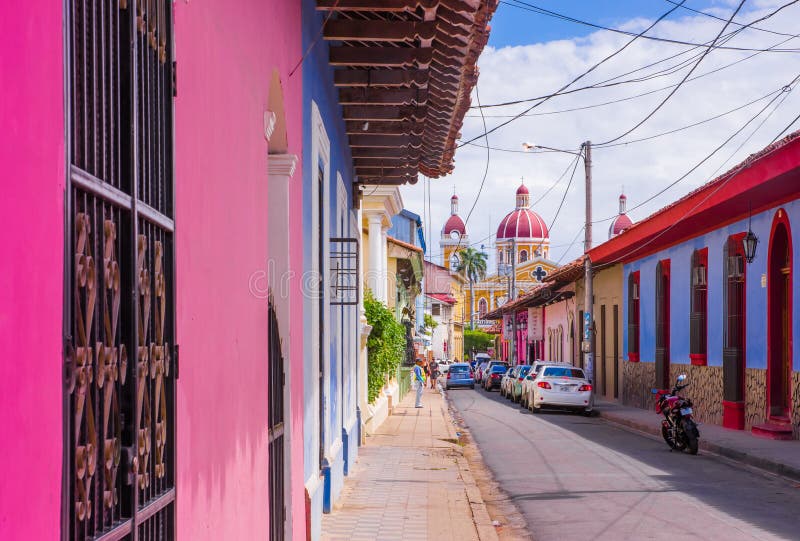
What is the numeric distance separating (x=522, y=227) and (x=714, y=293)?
4374 inches

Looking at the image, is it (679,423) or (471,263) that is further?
(471,263)

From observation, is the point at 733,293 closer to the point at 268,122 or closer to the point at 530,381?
the point at 530,381

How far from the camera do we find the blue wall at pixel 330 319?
7.94 meters

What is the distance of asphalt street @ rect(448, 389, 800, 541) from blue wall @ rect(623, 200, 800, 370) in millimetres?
3023

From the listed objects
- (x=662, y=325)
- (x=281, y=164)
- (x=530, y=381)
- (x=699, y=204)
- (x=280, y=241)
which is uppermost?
(x=699, y=204)

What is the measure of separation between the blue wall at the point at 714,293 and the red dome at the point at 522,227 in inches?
3978

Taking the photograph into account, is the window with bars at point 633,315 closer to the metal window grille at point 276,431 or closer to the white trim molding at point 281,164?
the metal window grille at point 276,431

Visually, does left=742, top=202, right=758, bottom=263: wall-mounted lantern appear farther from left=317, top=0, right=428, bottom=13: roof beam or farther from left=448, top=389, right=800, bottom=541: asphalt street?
left=317, top=0, right=428, bottom=13: roof beam

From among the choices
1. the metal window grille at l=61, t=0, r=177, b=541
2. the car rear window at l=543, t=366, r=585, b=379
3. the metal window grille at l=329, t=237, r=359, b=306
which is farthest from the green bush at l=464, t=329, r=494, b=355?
the metal window grille at l=61, t=0, r=177, b=541

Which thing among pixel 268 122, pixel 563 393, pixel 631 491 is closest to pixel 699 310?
pixel 563 393

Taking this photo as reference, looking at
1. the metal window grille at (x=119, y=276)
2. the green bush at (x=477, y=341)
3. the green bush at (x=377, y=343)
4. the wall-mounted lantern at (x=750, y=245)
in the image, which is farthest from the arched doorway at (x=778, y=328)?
the green bush at (x=477, y=341)

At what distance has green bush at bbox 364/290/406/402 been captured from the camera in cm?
2072

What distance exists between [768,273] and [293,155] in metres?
14.7

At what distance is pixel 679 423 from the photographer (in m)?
16.7
